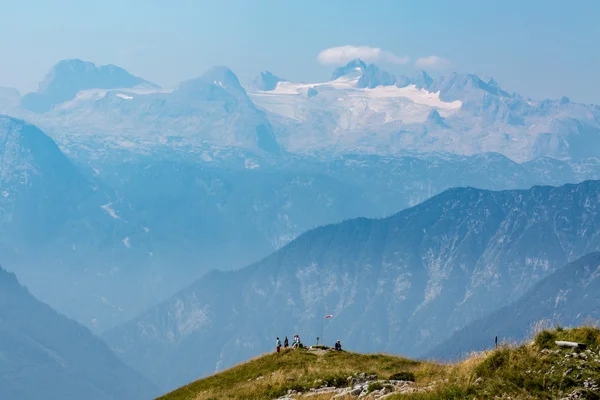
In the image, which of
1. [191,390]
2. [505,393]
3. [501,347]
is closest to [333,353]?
[191,390]

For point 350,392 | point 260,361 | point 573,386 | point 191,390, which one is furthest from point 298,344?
point 573,386

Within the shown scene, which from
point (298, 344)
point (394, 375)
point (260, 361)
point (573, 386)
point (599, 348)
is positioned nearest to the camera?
point (573, 386)

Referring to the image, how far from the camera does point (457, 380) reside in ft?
106

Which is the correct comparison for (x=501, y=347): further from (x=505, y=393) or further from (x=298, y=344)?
(x=298, y=344)

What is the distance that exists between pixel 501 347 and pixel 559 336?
8.44 feet

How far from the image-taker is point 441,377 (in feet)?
118

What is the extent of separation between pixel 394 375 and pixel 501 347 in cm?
782

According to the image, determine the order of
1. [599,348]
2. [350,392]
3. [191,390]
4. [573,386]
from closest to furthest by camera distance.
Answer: [573,386], [599,348], [350,392], [191,390]

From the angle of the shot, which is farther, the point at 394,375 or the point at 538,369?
the point at 394,375

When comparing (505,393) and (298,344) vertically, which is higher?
(298,344)

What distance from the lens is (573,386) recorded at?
2983 centimetres

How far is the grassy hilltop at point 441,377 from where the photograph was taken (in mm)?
30266

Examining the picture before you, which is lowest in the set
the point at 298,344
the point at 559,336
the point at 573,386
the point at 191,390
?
the point at 573,386

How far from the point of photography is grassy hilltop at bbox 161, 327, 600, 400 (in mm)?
30266
